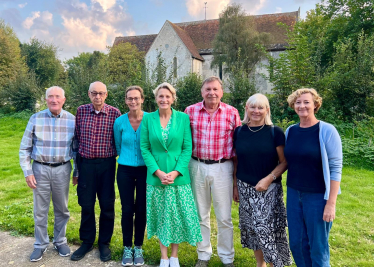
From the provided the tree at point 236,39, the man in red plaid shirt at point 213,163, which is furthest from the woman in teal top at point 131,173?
the tree at point 236,39

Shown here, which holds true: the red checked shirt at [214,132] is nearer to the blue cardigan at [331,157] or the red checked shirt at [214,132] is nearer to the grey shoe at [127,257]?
the blue cardigan at [331,157]

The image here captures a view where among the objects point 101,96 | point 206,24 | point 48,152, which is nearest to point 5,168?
point 48,152

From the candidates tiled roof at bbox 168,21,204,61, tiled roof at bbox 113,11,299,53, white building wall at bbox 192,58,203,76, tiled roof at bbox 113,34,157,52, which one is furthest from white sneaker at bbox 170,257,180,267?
tiled roof at bbox 113,34,157,52

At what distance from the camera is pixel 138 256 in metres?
3.49

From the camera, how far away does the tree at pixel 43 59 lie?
32000mm

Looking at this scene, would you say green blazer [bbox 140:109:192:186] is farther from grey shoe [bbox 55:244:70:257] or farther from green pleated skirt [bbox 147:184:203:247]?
grey shoe [bbox 55:244:70:257]

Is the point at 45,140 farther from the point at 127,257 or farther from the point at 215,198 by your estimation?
the point at 215,198

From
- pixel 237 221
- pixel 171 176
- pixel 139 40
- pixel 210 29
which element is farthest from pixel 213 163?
pixel 139 40

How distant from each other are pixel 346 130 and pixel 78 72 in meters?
13.3

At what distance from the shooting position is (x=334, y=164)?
2512mm

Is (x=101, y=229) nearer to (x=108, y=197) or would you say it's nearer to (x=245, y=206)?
(x=108, y=197)

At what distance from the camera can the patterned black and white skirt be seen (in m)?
2.93

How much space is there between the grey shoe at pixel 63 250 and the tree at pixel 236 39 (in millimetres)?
22994

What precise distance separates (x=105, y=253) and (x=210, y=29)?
3427 cm
